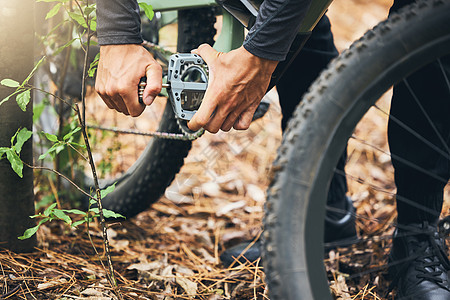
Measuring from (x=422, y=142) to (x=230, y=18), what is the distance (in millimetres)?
547

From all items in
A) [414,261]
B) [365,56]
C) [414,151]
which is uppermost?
[365,56]

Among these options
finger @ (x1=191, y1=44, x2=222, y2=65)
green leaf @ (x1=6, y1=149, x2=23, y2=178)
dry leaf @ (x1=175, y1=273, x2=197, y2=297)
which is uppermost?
finger @ (x1=191, y1=44, x2=222, y2=65)

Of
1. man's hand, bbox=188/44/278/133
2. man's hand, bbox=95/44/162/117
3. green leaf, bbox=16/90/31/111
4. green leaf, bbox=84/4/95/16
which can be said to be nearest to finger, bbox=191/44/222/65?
man's hand, bbox=188/44/278/133

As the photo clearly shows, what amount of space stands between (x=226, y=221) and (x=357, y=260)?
1.73 feet

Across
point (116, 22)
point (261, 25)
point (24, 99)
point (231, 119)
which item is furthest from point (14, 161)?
point (261, 25)

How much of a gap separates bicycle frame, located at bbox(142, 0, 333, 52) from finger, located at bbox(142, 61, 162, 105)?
242 mm

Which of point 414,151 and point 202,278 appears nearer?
point 414,151

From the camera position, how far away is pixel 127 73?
896mm

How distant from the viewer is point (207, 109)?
0.88m

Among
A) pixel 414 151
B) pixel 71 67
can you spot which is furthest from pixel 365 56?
pixel 71 67

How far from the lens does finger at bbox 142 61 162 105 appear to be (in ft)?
2.92

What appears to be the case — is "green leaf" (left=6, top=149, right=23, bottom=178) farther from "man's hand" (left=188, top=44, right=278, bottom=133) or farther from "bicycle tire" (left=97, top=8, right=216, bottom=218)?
"bicycle tire" (left=97, top=8, right=216, bottom=218)

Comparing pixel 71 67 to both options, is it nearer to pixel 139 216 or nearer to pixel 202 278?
pixel 139 216

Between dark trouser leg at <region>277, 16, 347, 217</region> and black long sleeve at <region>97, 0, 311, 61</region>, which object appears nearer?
black long sleeve at <region>97, 0, 311, 61</region>
